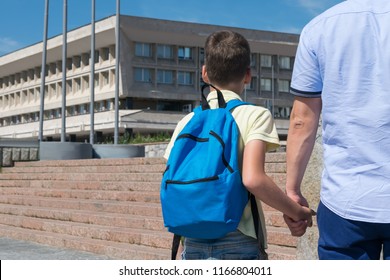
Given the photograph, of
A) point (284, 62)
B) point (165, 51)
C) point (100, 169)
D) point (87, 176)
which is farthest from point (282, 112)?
point (87, 176)

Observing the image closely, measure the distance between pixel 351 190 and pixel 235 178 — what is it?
413 mm

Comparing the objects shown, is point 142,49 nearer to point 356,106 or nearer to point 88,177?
point 88,177

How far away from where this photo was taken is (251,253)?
2383 mm

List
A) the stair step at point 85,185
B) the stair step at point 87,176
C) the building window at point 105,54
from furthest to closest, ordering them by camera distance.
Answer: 1. the building window at point 105,54
2. the stair step at point 87,176
3. the stair step at point 85,185

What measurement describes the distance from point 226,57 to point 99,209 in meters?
10.1

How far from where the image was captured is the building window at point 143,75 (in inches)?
2579

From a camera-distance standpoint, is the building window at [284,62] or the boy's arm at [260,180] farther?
the building window at [284,62]

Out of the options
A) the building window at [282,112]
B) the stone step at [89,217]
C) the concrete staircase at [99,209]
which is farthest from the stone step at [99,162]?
the building window at [282,112]

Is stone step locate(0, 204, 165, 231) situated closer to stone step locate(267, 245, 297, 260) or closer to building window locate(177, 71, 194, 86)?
stone step locate(267, 245, 297, 260)

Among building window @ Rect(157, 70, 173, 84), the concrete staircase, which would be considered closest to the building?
building window @ Rect(157, 70, 173, 84)

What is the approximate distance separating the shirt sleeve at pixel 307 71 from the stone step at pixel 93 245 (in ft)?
19.9

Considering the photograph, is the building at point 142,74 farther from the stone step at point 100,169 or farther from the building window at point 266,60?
the stone step at point 100,169

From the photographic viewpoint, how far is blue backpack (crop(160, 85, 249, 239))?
7.20ft
